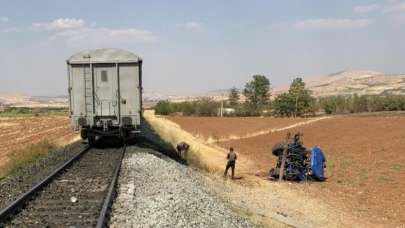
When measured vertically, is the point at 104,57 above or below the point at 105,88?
above

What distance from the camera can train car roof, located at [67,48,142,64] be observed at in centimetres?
2272

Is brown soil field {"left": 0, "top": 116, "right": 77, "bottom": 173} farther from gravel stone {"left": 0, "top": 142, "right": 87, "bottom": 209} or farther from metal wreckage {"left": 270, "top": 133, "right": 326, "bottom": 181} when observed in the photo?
metal wreckage {"left": 270, "top": 133, "right": 326, "bottom": 181}

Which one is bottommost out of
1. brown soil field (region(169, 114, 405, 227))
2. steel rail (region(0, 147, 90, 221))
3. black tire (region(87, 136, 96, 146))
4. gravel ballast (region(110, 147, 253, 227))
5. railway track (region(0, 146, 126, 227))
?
brown soil field (region(169, 114, 405, 227))

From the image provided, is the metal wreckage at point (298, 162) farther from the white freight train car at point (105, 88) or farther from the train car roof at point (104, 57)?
the train car roof at point (104, 57)

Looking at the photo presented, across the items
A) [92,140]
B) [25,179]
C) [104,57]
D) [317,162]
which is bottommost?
[317,162]

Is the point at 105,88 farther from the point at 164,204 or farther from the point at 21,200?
the point at 164,204

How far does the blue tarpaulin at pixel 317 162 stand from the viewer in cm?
2278

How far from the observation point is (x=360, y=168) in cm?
2805

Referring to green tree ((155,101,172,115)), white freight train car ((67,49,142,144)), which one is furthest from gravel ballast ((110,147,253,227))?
green tree ((155,101,172,115))

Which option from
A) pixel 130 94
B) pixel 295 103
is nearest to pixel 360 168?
pixel 130 94

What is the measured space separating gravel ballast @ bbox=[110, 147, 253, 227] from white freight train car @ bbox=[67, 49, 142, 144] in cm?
708

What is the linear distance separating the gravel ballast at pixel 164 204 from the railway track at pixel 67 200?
0.32 meters

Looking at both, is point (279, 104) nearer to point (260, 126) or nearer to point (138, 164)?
point (260, 126)

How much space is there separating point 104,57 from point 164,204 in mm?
12851
